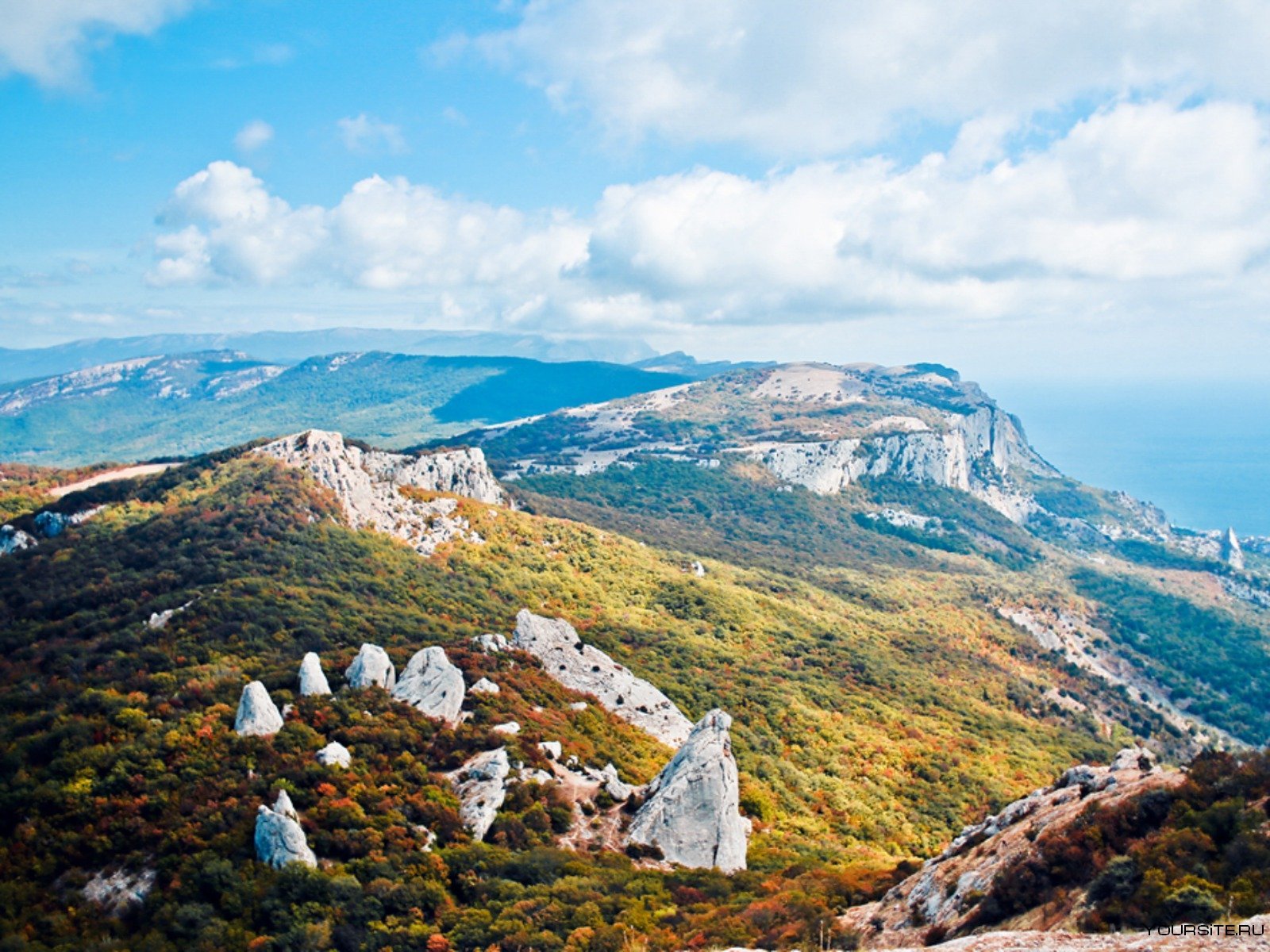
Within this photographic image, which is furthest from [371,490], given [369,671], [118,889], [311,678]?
[118,889]

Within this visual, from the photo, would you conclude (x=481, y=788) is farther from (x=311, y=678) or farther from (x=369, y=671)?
(x=311, y=678)

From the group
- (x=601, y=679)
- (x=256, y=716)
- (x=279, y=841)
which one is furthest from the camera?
(x=601, y=679)

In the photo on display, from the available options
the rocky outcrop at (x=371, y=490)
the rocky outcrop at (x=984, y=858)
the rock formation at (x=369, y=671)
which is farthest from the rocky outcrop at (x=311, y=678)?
the rocky outcrop at (x=371, y=490)

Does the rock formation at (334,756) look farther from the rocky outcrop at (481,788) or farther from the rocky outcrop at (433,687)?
the rocky outcrop at (433,687)

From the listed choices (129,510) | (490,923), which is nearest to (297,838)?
(490,923)

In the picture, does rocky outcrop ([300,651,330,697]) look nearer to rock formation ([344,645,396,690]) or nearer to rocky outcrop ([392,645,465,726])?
rock formation ([344,645,396,690])
